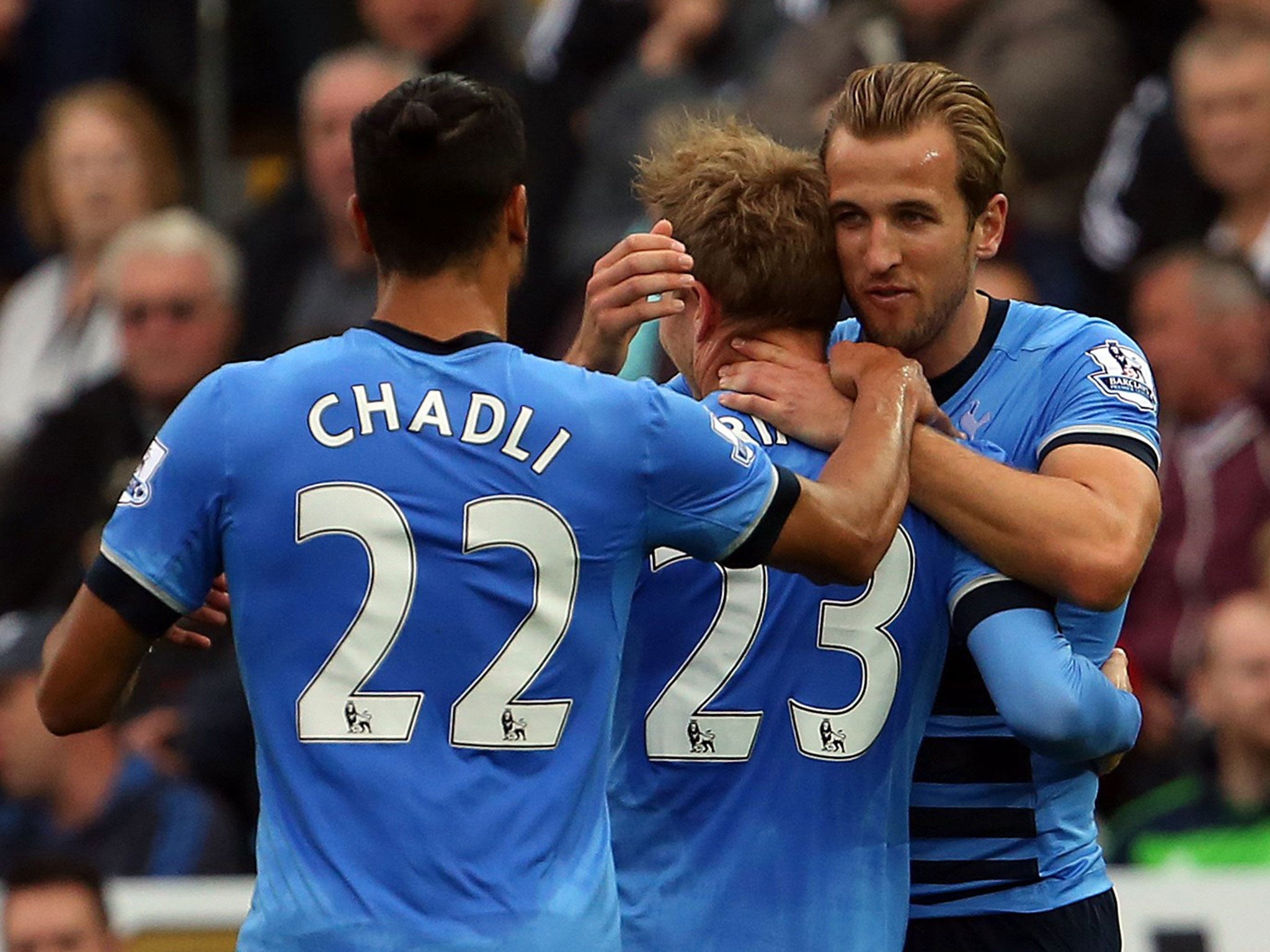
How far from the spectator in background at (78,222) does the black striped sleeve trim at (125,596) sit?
5.97 meters

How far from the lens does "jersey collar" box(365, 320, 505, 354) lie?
3.32 m

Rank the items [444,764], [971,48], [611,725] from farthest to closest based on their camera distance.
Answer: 1. [971,48]
2. [611,725]
3. [444,764]

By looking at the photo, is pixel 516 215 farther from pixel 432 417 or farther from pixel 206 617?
pixel 206 617

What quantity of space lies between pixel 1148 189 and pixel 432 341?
526 cm

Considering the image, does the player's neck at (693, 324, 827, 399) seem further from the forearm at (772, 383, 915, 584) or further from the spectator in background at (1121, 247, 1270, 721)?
the spectator in background at (1121, 247, 1270, 721)

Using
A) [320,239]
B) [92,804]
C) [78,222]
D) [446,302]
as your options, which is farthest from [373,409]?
[78,222]

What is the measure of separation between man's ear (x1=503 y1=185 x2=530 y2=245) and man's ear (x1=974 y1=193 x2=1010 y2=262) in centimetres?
89

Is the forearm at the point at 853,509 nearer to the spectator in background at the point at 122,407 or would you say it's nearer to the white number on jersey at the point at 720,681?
the white number on jersey at the point at 720,681

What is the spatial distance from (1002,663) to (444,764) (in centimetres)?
90

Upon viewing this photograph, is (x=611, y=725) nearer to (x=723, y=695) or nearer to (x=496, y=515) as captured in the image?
(x=723, y=695)

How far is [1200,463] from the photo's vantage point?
7109mm

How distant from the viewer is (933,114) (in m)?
3.83

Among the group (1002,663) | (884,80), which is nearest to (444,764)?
(1002,663)

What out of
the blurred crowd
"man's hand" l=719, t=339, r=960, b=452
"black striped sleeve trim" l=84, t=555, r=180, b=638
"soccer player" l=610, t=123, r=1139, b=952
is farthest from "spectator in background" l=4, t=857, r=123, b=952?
"man's hand" l=719, t=339, r=960, b=452
